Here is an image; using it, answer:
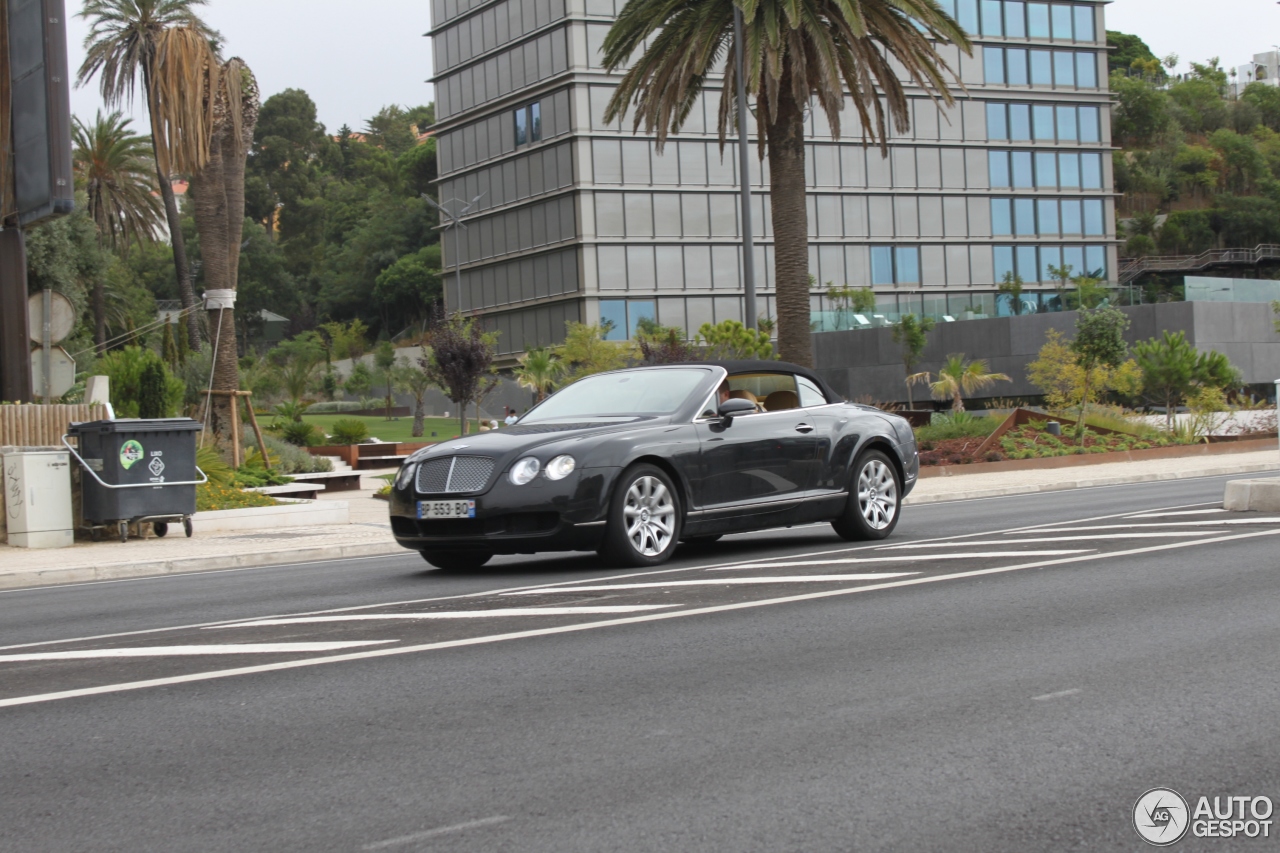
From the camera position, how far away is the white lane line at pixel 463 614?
7.96 metres

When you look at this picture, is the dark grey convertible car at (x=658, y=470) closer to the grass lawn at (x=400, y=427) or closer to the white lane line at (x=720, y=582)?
the white lane line at (x=720, y=582)

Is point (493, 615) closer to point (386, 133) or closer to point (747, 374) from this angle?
point (747, 374)

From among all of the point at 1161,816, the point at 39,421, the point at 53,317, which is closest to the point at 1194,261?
the point at 53,317

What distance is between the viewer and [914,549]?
36.3 ft

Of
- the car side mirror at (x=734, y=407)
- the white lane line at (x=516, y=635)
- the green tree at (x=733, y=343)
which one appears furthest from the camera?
the green tree at (x=733, y=343)

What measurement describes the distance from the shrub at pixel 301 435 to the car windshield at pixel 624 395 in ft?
89.2

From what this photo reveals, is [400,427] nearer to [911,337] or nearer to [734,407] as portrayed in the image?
[911,337]

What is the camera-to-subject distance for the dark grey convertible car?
980 centimetres

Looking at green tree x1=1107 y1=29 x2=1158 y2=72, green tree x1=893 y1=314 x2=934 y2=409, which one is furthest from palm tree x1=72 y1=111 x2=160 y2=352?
green tree x1=1107 y1=29 x2=1158 y2=72

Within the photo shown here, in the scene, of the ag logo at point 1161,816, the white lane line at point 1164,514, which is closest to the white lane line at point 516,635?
the white lane line at point 1164,514

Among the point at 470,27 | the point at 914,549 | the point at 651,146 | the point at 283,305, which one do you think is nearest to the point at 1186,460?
the point at 914,549

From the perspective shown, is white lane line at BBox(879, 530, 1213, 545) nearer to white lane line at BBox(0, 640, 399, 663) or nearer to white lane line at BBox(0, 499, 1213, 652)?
white lane line at BBox(0, 499, 1213, 652)

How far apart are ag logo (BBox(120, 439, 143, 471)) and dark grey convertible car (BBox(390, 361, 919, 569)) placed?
575 centimetres

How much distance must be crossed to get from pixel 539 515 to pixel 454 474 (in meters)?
0.72
